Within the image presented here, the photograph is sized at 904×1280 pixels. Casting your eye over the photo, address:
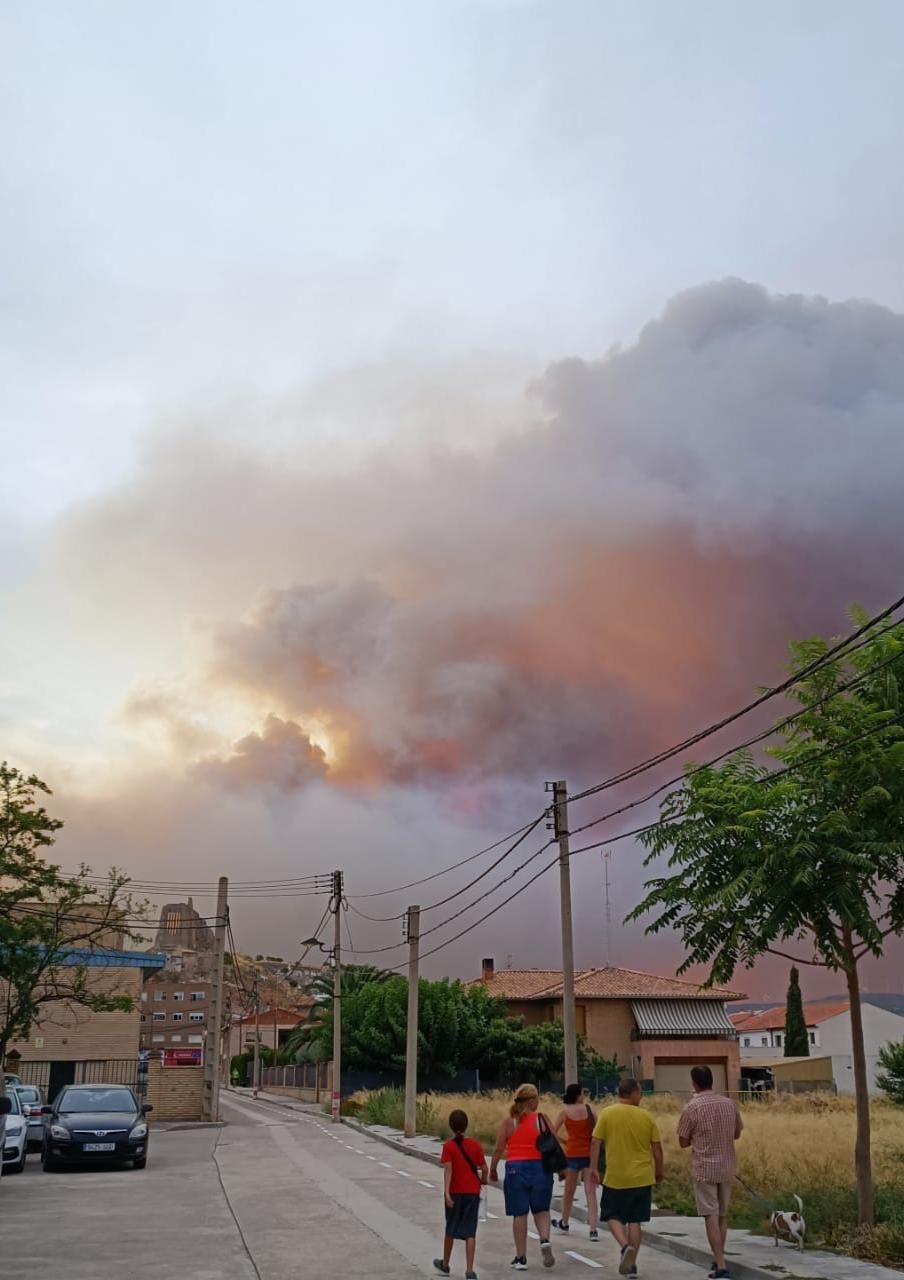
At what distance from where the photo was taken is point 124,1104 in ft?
79.5

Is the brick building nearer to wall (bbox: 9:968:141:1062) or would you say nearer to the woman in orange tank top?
wall (bbox: 9:968:141:1062)

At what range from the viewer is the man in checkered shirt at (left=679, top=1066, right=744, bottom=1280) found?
10.7 meters

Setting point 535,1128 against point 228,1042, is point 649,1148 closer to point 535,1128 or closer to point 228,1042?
point 535,1128

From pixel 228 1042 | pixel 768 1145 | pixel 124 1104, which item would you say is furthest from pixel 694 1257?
pixel 228 1042

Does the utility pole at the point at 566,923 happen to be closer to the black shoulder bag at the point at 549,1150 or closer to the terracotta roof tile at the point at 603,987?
the black shoulder bag at the point at 549,1150

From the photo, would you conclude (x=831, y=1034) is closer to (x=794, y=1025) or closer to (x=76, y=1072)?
(x=794, y=1025)

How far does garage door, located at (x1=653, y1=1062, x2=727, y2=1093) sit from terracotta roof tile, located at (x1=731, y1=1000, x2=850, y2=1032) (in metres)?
32.8

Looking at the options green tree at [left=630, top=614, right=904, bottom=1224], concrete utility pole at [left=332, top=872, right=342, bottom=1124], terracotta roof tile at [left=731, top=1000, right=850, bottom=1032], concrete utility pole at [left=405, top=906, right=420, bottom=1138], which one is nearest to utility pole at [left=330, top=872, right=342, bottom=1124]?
→ concrete utility pole at [left=332, top=872, right=342, bottom=1124]

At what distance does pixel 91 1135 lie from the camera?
22.4m

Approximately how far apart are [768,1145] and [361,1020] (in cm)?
3379

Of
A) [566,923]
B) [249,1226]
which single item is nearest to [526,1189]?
[249,1226]

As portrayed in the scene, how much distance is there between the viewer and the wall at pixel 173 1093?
45562 millimetres

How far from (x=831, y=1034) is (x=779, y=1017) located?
1092 cm

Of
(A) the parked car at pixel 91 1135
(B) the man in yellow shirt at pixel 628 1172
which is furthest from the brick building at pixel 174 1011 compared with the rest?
(B) the man in yellow shirt at pixel 628 1172
